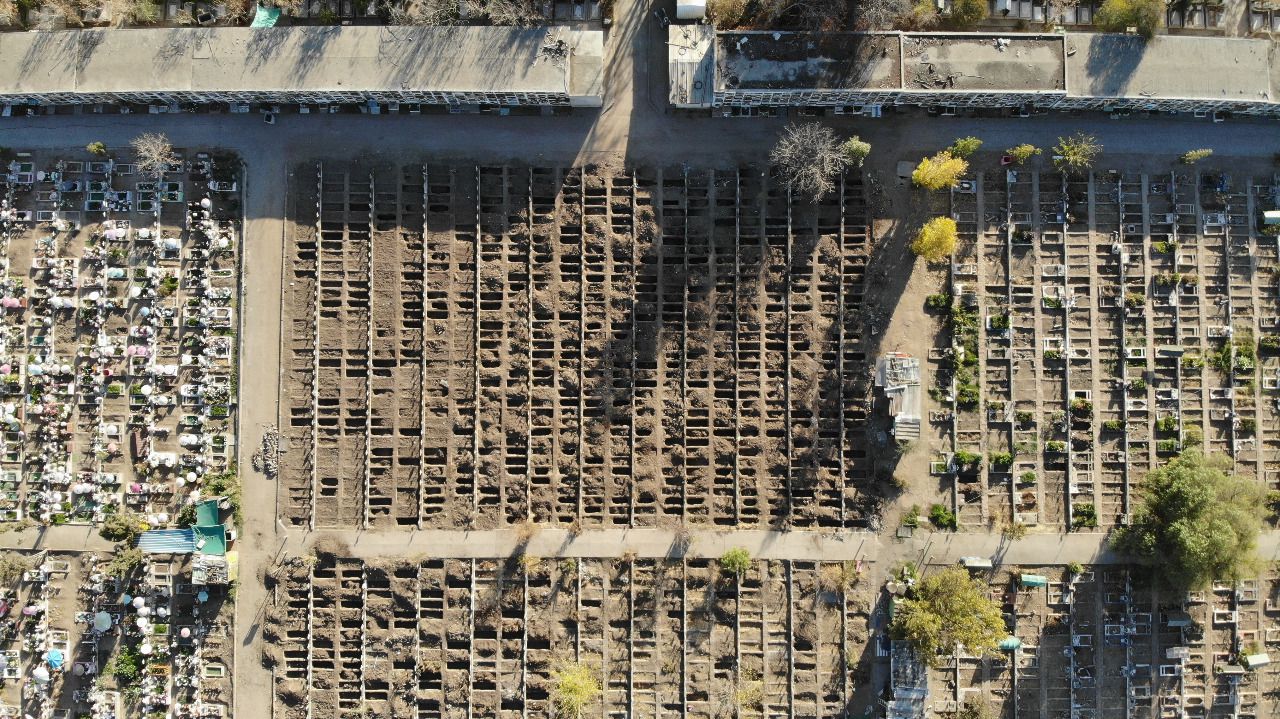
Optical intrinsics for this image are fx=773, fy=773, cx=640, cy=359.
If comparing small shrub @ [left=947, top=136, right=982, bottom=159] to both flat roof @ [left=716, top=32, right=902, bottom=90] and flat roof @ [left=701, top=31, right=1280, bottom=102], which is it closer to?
flat roof @ [left=701, top=31, right=1280, bottom=102]

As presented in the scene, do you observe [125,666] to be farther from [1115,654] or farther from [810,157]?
[1115,654]

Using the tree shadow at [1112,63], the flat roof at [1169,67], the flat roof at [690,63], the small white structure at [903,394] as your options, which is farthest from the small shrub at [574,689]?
the tree shadow at [1112,63]

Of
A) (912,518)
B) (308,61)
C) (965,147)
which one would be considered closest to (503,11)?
(308,61)

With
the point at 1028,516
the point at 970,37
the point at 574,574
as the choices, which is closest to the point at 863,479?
the point at 1028,516

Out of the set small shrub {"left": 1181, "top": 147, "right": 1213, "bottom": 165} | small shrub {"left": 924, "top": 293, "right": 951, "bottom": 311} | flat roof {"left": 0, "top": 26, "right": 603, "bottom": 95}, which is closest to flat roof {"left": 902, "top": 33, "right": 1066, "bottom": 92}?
small shrub {"left": 1181, "top": 147, "right": 1213, "bottom": 165}

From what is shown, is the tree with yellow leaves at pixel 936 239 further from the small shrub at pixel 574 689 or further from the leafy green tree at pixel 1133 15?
the small shrub at pixel 574 689

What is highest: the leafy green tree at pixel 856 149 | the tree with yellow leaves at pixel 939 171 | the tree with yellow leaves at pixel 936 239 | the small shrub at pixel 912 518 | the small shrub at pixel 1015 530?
the leafy green tree at pixel 856 149
